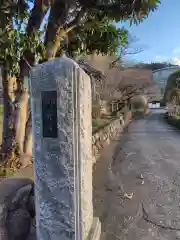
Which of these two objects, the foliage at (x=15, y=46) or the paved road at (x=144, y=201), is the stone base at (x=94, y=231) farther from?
the foliage at (x=15, y=46)

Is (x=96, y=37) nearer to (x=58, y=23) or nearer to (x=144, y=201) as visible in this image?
(x=58, y=23)

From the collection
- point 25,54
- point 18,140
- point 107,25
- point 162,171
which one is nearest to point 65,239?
point 18,140

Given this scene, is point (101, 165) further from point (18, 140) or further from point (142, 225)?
point (142, 225)

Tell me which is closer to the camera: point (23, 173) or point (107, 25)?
point (23, 173)

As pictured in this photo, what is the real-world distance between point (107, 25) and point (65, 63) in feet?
11.4

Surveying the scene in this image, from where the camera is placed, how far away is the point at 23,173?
411 centimetres

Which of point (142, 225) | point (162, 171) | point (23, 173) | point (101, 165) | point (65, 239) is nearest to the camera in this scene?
point (65, 239)

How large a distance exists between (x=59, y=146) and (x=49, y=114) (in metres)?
0.32

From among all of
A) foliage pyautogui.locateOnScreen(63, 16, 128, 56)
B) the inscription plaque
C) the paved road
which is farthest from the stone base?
foliage pyautogui.locateOnScreen(63, 16, 128, 56)

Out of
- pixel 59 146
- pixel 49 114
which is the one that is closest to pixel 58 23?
pixel 49 114

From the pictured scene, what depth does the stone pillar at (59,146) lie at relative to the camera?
206 centimetres

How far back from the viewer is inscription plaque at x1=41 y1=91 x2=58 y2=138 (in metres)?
2.09

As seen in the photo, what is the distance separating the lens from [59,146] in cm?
208

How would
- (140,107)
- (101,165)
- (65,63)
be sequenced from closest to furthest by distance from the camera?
(65,63)
(101,165)
(140,107)
